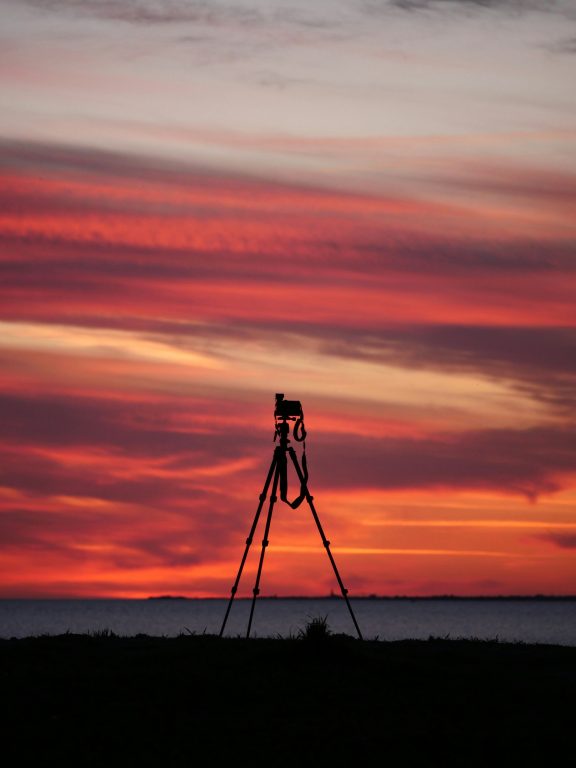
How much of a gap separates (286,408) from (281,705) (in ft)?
24.5

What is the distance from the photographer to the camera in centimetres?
2456

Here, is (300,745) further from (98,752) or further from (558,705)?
(558,705)

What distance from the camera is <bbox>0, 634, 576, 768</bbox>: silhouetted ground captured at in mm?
16531

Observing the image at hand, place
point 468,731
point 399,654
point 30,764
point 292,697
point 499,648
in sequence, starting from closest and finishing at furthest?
point 30,764
point 468,731
point 292,697
point 399,654
point 499,648

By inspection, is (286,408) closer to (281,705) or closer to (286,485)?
(286,485)

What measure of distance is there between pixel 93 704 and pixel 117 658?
2.94 metres

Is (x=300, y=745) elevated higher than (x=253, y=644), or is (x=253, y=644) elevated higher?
(x=253, y=644)

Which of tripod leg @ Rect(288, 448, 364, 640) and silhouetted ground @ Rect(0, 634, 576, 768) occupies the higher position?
tripod leg @ Rect(288, 448, 364, 640)

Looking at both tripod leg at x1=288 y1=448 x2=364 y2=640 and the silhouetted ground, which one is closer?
the silhouetted ground

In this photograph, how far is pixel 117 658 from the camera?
69.5 feet

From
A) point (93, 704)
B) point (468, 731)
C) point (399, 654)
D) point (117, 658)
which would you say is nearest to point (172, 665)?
point (117, 658)

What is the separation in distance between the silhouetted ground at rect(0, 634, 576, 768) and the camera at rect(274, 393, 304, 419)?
4.27m

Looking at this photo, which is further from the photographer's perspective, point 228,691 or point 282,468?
point 282,468

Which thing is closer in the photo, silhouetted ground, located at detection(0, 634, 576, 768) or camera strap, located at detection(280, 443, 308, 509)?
silhouetted ground, located at detection(0, 634, 576, 768)
